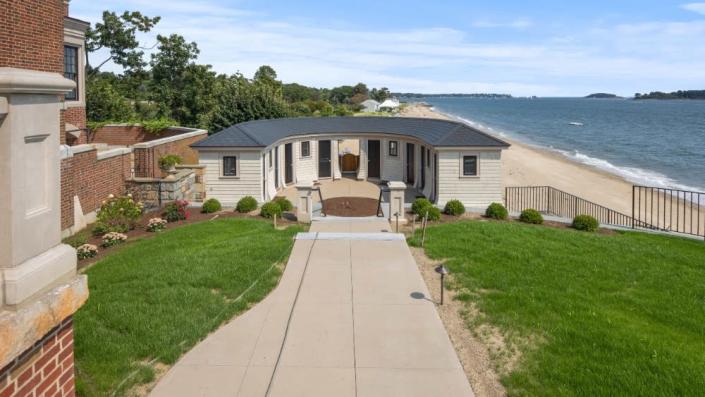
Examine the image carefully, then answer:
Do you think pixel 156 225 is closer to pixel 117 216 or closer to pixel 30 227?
pixel 117 216

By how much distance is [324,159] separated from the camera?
28344 millimetres

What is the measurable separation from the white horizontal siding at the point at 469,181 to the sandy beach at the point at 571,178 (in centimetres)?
1155

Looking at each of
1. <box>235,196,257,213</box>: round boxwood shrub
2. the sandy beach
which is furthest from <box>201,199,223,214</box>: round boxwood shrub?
the sandy beach

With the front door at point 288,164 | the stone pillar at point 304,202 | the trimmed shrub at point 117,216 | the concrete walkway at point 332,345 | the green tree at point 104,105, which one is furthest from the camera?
the green tree at point 104,105

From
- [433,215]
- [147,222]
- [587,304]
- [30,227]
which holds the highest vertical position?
[30,227]

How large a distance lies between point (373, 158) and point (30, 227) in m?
25.3

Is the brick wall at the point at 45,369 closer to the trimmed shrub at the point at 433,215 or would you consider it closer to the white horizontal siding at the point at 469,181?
the trimmed shrub at the point at 433,215

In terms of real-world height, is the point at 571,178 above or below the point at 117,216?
above

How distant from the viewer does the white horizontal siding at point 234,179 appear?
70.5 feet

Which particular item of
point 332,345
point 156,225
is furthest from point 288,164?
point 332,345

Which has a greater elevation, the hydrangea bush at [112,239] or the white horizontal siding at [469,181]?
the white horizontal siding at [469,181]

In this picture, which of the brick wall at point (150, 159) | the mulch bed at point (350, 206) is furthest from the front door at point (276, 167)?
the brick wall at point (150, 159)

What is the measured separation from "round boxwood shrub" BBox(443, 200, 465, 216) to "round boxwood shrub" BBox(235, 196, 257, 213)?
7124 mm

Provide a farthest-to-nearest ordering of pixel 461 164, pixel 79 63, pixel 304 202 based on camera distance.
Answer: pixel 461 164
pixel 79 63
pixel 304 202
